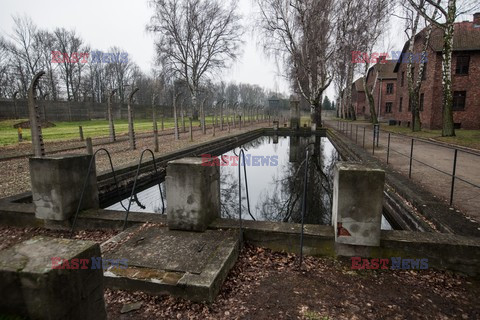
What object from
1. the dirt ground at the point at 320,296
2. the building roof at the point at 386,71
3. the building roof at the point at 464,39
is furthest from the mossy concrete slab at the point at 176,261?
the building roof at the point at 386,71

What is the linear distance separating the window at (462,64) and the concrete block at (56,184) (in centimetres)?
2700

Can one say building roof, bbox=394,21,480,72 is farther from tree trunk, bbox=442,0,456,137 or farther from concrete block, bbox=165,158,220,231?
concrete block, bbox=165,158,220,231

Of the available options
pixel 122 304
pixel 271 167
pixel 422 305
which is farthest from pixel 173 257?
pixel 271 167

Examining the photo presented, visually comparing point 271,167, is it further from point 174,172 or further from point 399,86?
point 399,86

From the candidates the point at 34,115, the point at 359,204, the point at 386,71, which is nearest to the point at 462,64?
the point at 386,71

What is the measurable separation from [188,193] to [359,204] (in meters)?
2.15

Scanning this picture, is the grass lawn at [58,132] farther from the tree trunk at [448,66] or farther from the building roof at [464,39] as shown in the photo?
the building roof at [464,39]

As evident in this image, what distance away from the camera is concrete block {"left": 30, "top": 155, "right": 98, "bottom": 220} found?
4.23 metres

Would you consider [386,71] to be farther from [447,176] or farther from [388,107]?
[447,176]

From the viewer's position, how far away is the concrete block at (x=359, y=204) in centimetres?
333

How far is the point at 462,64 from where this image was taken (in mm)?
21984

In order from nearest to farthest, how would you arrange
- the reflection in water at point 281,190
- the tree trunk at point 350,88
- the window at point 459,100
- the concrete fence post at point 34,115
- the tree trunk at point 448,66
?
the reflection in water at point 281,190, the concrete fence post at point 34,115, the tree trunk at point 448,66, the window at point 459,100, the tree trunk at point 350,88

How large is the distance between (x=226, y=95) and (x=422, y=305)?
115 metres

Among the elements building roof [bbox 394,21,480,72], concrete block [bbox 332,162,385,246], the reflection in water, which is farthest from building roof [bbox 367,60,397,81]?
concrete block [bbox 332,162,385,246]
